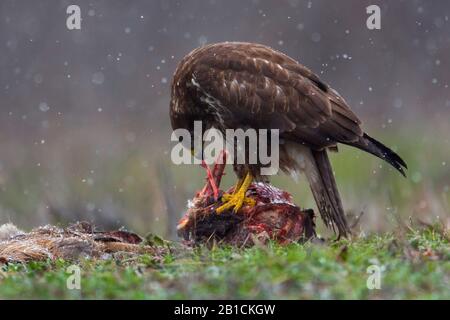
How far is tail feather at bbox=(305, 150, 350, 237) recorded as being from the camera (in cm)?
848

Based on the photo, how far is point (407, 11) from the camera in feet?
78.7

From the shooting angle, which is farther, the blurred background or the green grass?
the blurred background

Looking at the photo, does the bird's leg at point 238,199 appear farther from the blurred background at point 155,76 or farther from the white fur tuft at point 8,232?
the blurred background at point 155,76

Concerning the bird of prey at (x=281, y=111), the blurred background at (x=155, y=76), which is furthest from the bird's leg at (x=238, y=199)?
the blurred background at (x=155, y=76)

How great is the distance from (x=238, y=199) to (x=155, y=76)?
14205 millimetres

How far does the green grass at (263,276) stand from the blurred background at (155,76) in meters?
7.27

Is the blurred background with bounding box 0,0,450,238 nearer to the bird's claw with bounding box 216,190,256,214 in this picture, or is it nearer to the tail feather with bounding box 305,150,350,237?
the tail feather with bounding box 305,150,350,237

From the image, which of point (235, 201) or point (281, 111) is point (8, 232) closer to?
point (235, 201)

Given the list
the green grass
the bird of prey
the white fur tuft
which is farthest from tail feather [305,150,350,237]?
the white fur tuft

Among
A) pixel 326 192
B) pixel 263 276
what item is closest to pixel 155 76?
pixel 326 192

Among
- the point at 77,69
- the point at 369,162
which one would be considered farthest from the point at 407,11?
the point at 369,162

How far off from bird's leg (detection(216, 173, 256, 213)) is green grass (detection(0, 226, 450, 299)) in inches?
38.4

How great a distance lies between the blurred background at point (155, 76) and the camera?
634 inches

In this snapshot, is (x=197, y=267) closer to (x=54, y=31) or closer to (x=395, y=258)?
(x=395, y=258)
